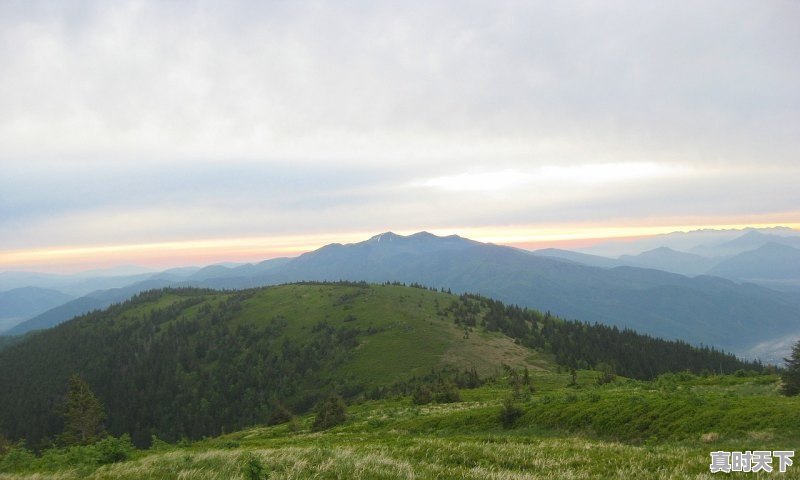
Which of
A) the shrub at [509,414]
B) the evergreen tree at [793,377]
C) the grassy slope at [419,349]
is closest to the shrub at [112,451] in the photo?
the shrub at [509,414]

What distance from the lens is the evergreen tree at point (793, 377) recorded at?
2999 centimetres

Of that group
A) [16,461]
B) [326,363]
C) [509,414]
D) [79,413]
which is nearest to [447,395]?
[509,414]

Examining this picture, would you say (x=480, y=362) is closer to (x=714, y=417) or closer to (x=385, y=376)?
(x=385, y=376)

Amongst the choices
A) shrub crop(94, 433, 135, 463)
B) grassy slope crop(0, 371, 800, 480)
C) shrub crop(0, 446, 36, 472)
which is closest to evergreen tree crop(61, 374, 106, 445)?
shrub crop(0, 446, 36, 472)

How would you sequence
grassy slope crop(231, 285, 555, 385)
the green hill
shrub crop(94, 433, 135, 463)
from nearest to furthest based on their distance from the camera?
shrub crop(94, 433, 135, 463) < grassy slope crop(231, 285, 555, 385) < the green hill

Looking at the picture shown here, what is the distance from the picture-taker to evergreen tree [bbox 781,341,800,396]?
30.0m

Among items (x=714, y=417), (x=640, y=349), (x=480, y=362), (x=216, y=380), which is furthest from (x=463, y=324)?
(x=714, y=417)

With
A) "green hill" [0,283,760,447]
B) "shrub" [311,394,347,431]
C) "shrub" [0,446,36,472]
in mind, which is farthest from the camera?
"green hill" [0,283,760,447]

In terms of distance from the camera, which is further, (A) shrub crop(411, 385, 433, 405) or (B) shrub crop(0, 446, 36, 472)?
(A) shrub crop(411, 385, 433, 405)

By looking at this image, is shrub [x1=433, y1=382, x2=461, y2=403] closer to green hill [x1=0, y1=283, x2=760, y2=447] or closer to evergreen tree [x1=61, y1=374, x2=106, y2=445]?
green hill [x1=0, y1=283, x2=760, y2=447]

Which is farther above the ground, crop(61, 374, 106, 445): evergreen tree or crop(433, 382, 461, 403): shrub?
crop(433, 382, 461, 403): shrub

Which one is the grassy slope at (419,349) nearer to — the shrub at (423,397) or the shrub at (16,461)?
the shrub at (423,397)

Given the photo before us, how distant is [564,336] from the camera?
158m

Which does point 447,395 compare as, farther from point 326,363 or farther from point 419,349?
point 326,363
